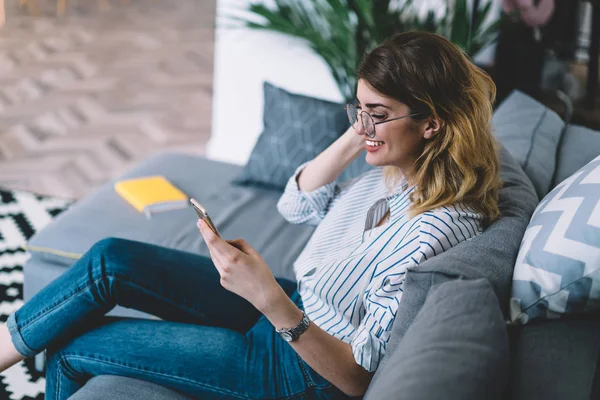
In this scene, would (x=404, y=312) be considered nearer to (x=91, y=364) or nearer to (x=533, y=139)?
(x=91, y=364)

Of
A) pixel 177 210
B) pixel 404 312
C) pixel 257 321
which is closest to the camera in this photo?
pixel 404 312

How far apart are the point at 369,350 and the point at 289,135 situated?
4.10ft

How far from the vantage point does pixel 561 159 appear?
6.29ft

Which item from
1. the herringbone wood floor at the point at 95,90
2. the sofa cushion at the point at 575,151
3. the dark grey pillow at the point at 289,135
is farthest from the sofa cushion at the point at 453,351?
the herringbone wood floor at the point at 95,90

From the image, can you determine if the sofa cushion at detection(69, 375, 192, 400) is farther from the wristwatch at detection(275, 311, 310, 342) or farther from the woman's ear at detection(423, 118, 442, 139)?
the woman's ear at detection(423, 118, 442, 139)

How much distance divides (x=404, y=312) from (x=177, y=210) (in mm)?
1239

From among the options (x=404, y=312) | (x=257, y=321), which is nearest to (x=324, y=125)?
(x=257, y=321)

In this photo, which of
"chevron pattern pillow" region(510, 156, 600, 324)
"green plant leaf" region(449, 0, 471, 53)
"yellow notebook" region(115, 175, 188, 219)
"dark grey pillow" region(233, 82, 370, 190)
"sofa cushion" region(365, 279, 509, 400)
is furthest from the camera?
"green plant leaf" region(449, 0, 471, 53)

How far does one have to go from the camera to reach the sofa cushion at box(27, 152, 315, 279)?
2084 mm

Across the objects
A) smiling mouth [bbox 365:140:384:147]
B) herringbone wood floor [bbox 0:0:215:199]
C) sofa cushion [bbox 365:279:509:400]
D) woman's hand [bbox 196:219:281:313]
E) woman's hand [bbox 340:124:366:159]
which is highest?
smiling mouth [bbox 365:140:384:147]

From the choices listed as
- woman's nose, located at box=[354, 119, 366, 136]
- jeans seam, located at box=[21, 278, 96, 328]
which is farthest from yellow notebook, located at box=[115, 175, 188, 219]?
woman's nose, located at box=[354, 119, 366, 136]

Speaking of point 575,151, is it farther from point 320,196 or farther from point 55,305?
point 55,305

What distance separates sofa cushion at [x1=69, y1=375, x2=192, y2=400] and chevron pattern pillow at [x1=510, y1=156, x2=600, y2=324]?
675 millimetres

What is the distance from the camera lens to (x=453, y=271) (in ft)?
3.76
